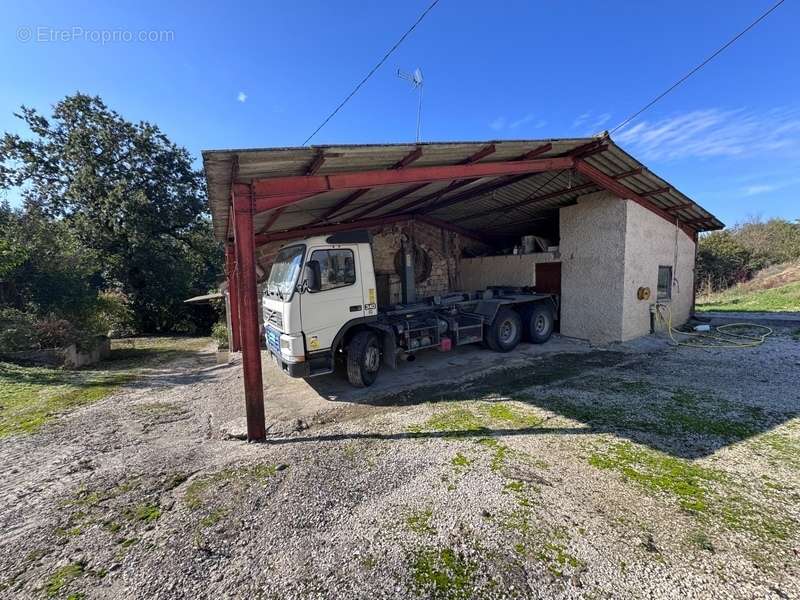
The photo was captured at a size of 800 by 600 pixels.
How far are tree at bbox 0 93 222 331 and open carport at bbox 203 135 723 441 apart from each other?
8.19 metres

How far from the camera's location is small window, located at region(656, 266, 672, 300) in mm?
8680

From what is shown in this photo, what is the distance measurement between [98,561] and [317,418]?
242cm

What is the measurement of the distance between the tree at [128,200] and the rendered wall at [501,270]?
12191 millimetres

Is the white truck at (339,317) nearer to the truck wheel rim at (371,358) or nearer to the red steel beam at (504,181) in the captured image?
the truck wheel rim at (371,358)

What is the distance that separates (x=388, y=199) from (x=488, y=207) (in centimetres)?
343

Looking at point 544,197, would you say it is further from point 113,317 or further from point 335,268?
point 113,317

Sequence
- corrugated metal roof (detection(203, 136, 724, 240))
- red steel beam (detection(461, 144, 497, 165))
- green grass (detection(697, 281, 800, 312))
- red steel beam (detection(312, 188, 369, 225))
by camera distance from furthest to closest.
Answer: green grass (detection(697, 281, 800, 312)) → red steel beam (detection(312, 188, 369, 225)) → red steel beam (detection(461, 144, 497, 165)) → corrugated metal roof (detection(203, 136, 724, 240))

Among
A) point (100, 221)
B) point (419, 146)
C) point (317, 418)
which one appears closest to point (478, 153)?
point (419, 146)

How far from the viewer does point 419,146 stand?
4355 millimetres

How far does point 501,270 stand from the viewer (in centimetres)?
1059

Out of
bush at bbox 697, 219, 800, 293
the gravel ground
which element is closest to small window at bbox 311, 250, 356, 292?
the gravel ground

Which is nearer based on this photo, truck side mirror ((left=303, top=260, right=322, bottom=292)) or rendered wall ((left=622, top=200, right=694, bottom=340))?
truck side mirror ((left=303, top=260, right=322, bottom=292))

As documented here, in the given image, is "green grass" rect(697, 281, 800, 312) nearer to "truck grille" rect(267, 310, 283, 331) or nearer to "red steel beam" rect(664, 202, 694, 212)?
"red steel beam" rect(664, 202, 694, 212)

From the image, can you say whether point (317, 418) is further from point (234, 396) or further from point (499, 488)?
point (499, 488)
